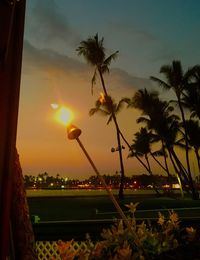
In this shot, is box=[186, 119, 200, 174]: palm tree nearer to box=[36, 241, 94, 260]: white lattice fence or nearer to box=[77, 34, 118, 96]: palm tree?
box=[77, 34, 118, 96]: palm tree

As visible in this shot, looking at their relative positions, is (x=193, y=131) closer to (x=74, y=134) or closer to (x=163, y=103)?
(x=163, y=103)

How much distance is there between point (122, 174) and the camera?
4394cm

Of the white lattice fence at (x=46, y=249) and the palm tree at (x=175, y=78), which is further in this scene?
the palm tree at (x=175, y=78)

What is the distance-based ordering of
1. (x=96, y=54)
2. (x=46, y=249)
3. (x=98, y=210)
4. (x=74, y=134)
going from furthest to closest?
(x=96, y=54) < (x=98, y=210) < (x=46, y=249) < (x=74, y=134)

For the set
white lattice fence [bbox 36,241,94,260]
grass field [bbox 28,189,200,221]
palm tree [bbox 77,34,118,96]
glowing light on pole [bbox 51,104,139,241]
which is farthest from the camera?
palm tree [bbox 77,34,118,96]

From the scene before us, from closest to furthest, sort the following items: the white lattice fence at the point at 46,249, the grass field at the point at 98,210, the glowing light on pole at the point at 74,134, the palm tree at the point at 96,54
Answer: the glowing light on pole at the point at 74,134
the white lattice fence at the point at 46,249
the grass field at the point at 98,210
the palm tree at the point at 96,54

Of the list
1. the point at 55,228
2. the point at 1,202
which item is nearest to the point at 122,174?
the point at 55,228

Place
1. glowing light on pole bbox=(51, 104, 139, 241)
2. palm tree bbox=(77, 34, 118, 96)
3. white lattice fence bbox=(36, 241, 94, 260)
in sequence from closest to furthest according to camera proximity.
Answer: glowing light on pole bbox=(51, 104, 139, 241) < white lattice fence bbox=(36, 241, 94, 260) < palm tree bbox=(77, 34, 118, 96)

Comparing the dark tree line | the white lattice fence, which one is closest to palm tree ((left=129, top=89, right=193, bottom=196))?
the dark tree line

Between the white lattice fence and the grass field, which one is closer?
the white lattice fence

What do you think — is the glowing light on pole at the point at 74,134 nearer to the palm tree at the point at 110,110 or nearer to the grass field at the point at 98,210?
the grass field at the point at 98,210

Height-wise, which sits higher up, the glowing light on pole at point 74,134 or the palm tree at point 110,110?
the palm tree at point 110,110

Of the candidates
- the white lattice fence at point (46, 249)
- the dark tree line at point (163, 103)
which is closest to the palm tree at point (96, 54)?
the dark tree line at point (163, 103)

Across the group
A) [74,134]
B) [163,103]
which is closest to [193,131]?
[163,103]
